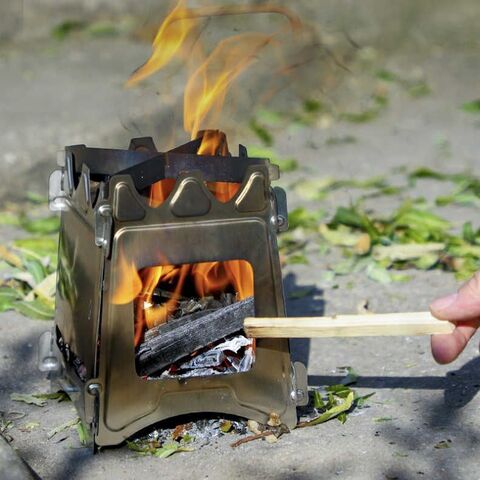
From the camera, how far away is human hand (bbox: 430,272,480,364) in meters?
3.14

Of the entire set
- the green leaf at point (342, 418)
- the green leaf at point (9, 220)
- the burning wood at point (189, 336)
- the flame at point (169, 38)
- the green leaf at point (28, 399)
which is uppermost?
the flame at point (169, 38)

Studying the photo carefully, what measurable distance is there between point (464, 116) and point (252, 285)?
5.76m

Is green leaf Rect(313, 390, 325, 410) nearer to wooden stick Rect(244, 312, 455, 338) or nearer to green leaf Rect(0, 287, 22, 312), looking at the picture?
wooden stick Rect(244, 312, 455, 338)

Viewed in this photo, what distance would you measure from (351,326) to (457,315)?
342 millimetres

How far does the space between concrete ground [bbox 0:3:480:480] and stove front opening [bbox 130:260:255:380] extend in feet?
0.97

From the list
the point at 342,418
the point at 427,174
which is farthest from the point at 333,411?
the point at 427,174

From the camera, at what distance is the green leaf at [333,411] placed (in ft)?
12.1

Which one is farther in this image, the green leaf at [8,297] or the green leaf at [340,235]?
the green leaf at [340,235]

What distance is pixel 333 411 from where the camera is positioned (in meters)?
3.74

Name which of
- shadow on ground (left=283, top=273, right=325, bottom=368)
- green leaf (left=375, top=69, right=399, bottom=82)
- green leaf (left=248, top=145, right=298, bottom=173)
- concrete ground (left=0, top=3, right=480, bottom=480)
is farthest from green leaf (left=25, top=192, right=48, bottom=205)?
green leaf (left=375, top=69, right=399, bottom=82)

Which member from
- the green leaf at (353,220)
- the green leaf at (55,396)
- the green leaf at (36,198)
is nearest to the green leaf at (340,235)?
the green leaf at (353,220)

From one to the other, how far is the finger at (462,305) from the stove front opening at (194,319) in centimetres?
73

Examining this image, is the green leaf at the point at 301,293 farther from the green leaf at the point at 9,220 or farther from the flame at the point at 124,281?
the green leaf at the point at 9,220

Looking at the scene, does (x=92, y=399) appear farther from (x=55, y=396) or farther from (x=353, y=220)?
(x=353, y=220)
